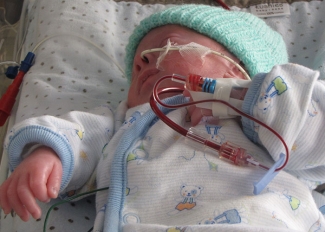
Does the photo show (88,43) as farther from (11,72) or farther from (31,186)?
(31,186)

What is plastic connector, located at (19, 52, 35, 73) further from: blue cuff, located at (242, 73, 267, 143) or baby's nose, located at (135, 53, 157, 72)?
blue cuff, located at (242, 73, 267, 143)

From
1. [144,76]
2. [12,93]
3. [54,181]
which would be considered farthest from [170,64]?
[12,93]

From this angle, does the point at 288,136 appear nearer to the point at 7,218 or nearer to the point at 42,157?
the point at 42,157

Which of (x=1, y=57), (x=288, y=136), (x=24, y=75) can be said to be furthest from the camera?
(x=1, y=57)

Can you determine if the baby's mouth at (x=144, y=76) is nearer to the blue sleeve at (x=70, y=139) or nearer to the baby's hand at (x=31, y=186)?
the blue sleeve at (x=70, y=139)

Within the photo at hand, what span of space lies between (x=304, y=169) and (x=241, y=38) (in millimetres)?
405

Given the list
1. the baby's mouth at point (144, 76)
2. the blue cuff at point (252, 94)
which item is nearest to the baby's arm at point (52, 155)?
the baby's mouth at point (144, 76)

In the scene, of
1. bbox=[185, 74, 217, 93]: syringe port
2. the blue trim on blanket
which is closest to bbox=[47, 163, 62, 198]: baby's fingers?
the blue trim on blanket

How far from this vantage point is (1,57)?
1645 millimetres

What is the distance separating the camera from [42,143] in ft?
2.67

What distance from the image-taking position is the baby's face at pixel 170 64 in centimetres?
100

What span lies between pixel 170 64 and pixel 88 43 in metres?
0.52

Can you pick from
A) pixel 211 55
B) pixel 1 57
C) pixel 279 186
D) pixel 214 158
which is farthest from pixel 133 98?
pixel 1 57

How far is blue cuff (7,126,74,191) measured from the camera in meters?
0.81
